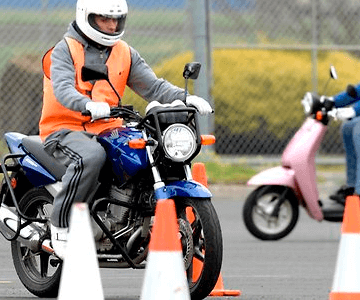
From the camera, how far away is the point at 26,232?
9258 mm

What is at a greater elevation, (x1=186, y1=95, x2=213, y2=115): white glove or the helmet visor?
the helmet visor

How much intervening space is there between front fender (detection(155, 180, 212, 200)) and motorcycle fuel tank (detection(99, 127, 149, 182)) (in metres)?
0.25

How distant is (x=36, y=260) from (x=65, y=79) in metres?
1.18

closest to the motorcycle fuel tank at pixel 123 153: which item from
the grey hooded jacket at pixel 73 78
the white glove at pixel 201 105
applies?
the grey hooded jacket at pixel 73 78

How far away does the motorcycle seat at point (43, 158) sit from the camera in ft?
29.8

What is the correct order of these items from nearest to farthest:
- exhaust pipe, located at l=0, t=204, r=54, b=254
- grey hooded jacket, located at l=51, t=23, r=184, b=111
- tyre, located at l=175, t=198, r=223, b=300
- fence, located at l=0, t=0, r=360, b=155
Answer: tyre, located at l=175, t=198, r=223, b=300 → grey hooded jacket, located at l=51, t=23, r=184, b=111 → exhaust pipe, located at l=0, t=204, r=54, b=254 → fence, located at l=0, t=0, r=360, b=155

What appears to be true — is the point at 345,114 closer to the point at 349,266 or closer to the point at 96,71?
the point at 96,71

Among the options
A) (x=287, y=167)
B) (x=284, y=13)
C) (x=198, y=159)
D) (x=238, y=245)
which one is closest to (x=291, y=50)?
(x=284, y=13)

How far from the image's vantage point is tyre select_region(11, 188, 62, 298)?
9.16 metres

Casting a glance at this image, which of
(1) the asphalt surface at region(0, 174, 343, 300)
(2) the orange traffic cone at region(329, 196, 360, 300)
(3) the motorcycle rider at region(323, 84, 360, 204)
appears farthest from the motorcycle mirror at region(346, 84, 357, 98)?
(2) the orange traffic cone at region(329, 196, 360, 300)

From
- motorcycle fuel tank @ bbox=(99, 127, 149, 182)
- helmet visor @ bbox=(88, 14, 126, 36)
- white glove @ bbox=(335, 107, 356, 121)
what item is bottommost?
white glove @ bbox=(335, 107, 356, 121)

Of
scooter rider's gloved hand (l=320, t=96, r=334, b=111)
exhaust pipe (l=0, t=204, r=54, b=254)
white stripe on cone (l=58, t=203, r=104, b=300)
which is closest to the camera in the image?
A: white stripe on cone (l=58, t=203, r=104, b=300)

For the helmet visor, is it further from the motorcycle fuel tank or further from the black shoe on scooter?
the black shoe on scooter

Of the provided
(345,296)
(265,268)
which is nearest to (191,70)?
(345,296)
